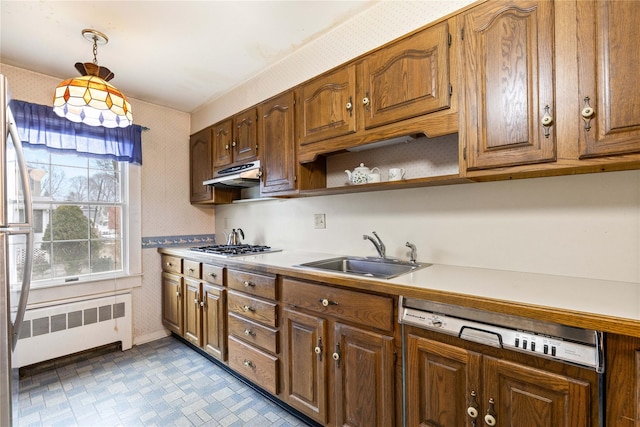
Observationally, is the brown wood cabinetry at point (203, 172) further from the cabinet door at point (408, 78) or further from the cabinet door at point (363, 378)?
the cabinet door at point (363, 378)

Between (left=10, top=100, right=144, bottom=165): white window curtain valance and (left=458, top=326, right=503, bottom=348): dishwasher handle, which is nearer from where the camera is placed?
(left=458, top=326, right=503, bottom=348): dishwasher handle

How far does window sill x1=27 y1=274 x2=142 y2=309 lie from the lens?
7.64 ft

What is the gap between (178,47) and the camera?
2119 millimetres

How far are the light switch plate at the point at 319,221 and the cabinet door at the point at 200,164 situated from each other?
4.03ft

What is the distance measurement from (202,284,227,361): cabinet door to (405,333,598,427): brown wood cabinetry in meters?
1.47

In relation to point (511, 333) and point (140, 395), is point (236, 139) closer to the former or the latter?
point (140, 395)

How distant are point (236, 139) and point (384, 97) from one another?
1.51 meters

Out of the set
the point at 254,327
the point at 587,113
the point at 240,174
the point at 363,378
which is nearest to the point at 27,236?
the point at 254,327

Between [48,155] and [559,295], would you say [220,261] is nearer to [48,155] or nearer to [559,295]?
[48,155]

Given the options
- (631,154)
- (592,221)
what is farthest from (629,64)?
(592,221)

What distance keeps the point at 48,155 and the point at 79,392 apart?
74.9 inches

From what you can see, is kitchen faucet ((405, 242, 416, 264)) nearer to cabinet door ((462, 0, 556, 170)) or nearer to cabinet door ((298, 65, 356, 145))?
cabinet door ((462, 0, 556, 170))

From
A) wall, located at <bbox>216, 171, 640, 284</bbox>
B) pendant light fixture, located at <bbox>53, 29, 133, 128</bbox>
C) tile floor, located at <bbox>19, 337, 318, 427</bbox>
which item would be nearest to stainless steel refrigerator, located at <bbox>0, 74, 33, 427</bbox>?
pendant light fixture, located at <bbox>53, 29, 133, 128</bbox>

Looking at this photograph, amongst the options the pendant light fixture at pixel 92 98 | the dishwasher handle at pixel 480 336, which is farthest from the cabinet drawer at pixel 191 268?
the dishwasher handle at pixel 480 336
